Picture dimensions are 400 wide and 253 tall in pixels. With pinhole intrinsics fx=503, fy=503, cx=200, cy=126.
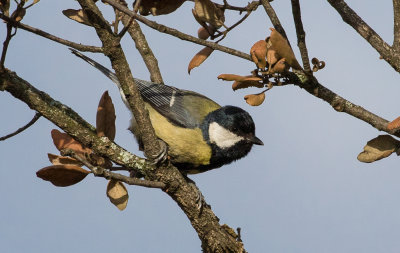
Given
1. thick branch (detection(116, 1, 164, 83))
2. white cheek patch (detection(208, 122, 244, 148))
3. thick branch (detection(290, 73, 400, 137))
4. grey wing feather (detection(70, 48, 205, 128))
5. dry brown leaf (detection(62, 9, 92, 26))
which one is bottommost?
thick branch (detection(290, 73, 400, 137))

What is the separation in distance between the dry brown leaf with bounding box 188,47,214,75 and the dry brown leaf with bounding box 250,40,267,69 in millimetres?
421

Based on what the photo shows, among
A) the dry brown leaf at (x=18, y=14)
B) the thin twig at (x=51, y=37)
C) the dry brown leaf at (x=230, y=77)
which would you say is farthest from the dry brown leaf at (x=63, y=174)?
the dry brown leaf at (x=230, y=77)

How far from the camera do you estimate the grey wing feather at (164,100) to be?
12.7 feet

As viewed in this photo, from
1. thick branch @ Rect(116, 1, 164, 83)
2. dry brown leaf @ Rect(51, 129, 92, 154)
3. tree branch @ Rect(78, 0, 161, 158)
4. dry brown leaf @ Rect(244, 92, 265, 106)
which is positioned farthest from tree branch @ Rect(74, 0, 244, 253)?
thick branch @ Rect(116, 1, 164, 83)

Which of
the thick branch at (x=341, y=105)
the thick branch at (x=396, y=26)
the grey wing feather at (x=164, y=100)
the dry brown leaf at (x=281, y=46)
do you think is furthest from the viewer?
the grey wing feather at (x=164, y=100)

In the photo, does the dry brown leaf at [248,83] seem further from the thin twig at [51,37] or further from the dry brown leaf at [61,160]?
the dry brown leaf at [61,160]

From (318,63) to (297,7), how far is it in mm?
261

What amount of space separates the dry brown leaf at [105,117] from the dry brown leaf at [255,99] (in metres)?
0.82

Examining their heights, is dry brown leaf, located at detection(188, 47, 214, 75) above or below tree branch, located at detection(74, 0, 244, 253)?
above

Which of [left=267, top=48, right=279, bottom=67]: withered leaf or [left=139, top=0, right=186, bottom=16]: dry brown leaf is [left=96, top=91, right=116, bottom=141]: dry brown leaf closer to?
[left=139, top=0, right=186, bottom=16]: dry brown leaf

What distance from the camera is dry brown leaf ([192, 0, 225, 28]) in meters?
2.38

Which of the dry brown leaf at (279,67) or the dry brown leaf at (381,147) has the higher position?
the dry brown leaf at (279,67)

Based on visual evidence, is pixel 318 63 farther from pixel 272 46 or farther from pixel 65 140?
pixel 65 140

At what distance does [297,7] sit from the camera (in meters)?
2.04
